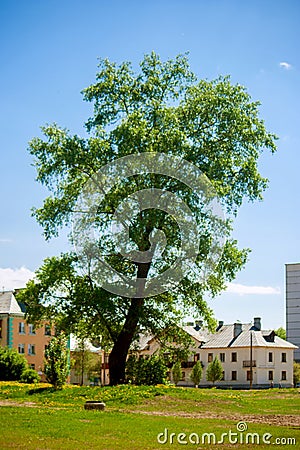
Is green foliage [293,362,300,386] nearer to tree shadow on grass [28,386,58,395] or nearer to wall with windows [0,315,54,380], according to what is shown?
wall with windows [0,315,54,380]

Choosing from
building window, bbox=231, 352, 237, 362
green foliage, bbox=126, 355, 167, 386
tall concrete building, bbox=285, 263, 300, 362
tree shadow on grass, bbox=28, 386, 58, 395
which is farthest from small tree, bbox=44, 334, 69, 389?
building window, bbox=231, 352, 237, 362

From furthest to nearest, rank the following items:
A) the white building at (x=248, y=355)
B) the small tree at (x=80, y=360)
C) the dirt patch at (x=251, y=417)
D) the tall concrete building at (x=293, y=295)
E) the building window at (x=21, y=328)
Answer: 1. the white building at (x=248, y=355)
2. the small tree at (x=80, y=360)
3. the tall concrete building at (x=293, y=295)
4. the building window at (x=21, y=328)
5. the dirt patch at (x=251, y=417)

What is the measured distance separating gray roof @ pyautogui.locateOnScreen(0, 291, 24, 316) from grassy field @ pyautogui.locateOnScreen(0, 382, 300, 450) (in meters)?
37.4

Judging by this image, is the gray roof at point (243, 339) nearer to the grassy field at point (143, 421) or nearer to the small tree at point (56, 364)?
the small tree at point (56, 364)

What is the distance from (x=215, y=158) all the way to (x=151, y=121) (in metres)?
3.44

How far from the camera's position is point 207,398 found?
25125 mm

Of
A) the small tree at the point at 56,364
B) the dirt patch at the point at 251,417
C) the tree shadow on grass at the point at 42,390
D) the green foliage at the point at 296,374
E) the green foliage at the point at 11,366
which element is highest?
the small tree at the point at 56,364

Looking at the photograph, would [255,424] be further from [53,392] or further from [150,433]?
[53,392]

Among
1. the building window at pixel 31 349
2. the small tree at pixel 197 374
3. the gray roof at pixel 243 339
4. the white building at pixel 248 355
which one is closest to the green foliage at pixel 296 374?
the white building at pixel 248 355

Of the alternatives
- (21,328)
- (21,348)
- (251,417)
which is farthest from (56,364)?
(21,348)

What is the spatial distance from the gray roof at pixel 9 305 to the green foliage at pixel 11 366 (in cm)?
1404

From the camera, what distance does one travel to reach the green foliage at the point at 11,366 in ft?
164

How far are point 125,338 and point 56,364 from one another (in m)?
3.95

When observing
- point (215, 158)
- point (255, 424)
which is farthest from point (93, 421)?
point (215, 158)
